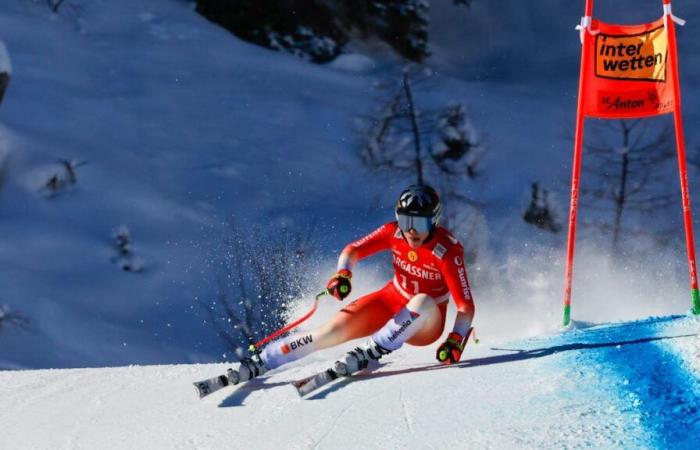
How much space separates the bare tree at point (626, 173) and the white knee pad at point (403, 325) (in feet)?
53.6

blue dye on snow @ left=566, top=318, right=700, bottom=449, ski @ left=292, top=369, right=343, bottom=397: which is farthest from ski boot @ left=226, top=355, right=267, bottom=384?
blue dye on snow @ left=566, top=318, right=700, bottom=449

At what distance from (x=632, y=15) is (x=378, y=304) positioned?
20.1 metres

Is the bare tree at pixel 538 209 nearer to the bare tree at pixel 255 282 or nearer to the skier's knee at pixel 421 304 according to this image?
the bare tree at pixel 255 282

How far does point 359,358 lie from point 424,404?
61 cm

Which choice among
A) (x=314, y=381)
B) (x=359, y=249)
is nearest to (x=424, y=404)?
(x=314, y=381)

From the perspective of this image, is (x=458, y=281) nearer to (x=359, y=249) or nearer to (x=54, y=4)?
(x=359, y=249)

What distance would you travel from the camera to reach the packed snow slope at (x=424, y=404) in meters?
3.73

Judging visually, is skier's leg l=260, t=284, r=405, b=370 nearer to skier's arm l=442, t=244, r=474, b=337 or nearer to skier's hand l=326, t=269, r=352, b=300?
skier's hand l=326, t=269, r=352, b=300

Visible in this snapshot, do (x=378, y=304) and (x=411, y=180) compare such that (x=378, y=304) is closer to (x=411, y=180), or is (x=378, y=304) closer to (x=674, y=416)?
(x=674, y=416)

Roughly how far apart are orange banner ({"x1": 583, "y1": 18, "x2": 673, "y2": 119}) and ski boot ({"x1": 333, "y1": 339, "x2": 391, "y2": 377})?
198cm

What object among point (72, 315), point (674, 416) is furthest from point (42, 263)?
point (674, 416)

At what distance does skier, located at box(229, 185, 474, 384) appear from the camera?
471 centimetres

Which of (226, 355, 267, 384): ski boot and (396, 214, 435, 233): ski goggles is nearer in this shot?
(226, 355, 267, 384): ski boot

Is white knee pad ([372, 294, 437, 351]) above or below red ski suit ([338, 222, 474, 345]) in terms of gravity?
below
